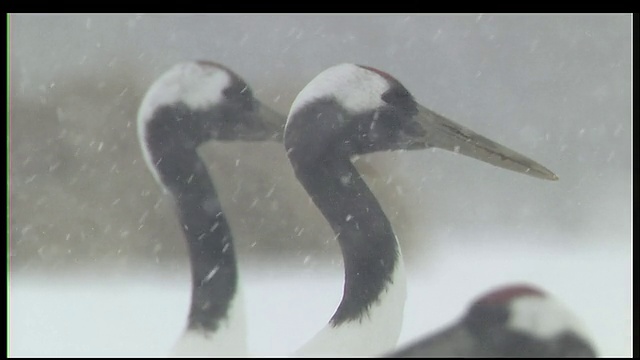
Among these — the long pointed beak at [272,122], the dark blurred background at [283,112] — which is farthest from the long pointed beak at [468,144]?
the long pointed beak at [272,122]

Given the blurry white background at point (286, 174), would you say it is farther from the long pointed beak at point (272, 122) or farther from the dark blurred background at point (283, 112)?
the long pointed beak at point (272, 122)

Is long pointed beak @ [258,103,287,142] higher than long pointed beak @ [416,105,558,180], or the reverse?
long pointed beak @ [416,105,558,180]

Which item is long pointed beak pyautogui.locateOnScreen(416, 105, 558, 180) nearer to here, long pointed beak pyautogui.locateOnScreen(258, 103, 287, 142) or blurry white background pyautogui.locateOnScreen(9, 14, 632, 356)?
blurry white background pyautogui.locateOnScreen(9, 14, 632, 356)

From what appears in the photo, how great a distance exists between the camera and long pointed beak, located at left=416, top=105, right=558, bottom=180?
178cm

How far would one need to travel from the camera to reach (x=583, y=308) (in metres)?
1.91

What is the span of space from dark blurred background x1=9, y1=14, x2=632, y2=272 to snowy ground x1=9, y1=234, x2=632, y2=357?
0.05 m

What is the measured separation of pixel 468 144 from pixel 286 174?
0.49 metres

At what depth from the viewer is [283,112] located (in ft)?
6.31

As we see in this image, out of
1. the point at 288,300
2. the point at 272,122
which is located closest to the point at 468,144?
the point at 272,122

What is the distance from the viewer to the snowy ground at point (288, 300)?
1915 mm

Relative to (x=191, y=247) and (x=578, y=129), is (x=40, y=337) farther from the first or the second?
(x=578, y=129)

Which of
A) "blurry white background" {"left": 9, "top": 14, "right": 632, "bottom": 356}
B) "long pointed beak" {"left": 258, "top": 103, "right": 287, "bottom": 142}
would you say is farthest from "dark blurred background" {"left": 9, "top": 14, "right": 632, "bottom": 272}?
"long pointed beak" {"left": 258, "top": 103, "right": 287, "bottom": 142}

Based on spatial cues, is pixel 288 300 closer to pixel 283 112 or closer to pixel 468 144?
pixel 283 112

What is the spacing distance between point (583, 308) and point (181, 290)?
40.5 inches
